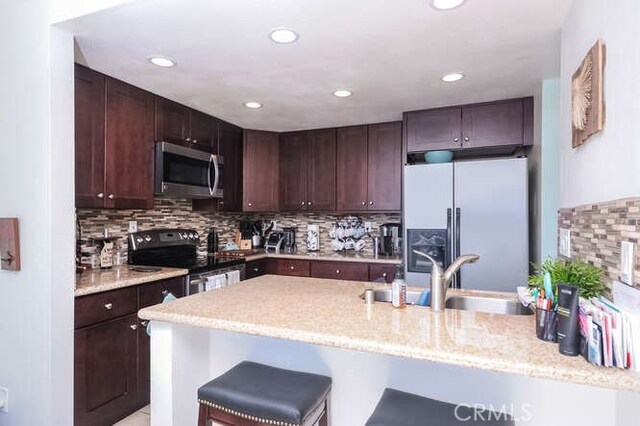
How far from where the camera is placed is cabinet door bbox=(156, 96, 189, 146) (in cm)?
285

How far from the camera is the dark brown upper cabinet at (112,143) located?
227 cm

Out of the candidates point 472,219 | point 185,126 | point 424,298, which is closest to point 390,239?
point 472,219

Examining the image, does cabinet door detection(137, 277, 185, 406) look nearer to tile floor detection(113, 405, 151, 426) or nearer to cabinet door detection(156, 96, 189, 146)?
tile floor detection(113, 405, 151, 426)

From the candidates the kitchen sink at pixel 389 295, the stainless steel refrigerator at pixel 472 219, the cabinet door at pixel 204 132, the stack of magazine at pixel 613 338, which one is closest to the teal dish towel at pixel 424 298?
the kitchen sink at pixel 389 295

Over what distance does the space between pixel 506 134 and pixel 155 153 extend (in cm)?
280

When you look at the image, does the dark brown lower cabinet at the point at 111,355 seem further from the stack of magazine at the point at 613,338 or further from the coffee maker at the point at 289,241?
the stack of magazine at the point at 613,338

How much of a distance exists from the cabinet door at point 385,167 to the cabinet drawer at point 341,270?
624mm

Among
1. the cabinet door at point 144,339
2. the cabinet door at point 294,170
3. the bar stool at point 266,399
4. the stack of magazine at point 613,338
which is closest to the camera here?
the stack of magazine at point 613,338

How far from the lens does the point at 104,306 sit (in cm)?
209

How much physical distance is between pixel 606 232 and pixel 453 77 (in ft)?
5.43

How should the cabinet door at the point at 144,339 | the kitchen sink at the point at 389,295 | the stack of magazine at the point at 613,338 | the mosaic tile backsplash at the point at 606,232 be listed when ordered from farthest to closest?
1. the cabinet door at the point at 144,339
2. the kitchen sink at the point at 389,295
3. the mosaic tile backsplash at the point at 606,232
4. the stack of magazine at the point at 613,338

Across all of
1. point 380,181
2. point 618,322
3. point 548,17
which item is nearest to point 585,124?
point 548,17

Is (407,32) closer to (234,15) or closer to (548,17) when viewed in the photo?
(548,17)

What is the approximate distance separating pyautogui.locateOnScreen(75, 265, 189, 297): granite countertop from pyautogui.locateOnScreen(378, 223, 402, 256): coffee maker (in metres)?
2.00
